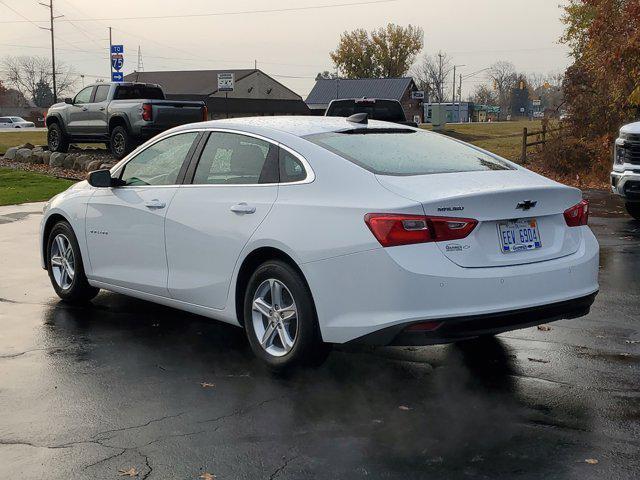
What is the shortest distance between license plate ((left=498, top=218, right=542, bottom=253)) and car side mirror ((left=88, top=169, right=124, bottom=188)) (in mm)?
3423

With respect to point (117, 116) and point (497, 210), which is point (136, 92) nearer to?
point (117, 116)

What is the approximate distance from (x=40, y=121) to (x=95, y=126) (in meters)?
75.7

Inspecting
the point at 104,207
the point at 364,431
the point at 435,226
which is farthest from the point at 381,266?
the point at 104,207

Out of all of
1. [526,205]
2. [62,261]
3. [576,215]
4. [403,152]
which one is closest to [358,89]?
[62,261]

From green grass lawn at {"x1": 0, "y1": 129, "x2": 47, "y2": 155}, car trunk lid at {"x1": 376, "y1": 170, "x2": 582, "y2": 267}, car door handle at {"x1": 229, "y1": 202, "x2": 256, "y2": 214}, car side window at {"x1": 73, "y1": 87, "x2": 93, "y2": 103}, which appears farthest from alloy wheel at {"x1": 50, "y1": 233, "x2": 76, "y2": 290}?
green grass lawn at {"x1": 0, "y1": 129, "x2": 47, "y2": 155}

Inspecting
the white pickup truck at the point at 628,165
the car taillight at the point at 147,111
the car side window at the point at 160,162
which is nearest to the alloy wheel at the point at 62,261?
the car side window at the point at 160,162

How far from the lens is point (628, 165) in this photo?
1334 cm

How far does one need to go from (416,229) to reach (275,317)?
1.23 meters

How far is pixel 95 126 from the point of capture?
24.7 metres

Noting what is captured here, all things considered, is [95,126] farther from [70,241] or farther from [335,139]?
[335,139]

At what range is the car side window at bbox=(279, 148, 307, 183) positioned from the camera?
5.88 m

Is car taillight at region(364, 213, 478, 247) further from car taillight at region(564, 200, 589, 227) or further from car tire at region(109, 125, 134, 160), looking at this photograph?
car tire at region(109, 125, 134, 160)

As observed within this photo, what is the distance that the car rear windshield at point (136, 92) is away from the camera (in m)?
24.6

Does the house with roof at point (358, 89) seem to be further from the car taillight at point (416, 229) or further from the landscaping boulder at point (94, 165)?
the car taillight at point (416, 229)
